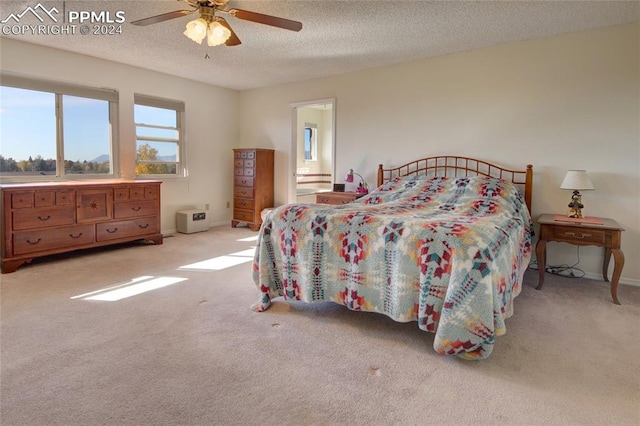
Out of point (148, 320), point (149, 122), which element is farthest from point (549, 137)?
point (149, 122)

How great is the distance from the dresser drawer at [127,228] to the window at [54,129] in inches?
34.5

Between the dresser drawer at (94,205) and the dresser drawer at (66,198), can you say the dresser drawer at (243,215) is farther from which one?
the dresser drawer at (66,198)

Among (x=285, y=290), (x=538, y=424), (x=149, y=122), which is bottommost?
(x=538, y=424)

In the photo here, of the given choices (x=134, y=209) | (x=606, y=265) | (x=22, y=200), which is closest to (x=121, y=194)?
(x=134, y=209)

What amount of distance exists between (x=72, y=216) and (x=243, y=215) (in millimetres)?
2585

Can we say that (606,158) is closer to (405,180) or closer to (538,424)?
(405,180)

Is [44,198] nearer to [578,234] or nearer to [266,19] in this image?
[266,19]

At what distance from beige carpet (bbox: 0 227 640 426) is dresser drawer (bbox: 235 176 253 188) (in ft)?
10.2

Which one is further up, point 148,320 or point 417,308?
point 417,308

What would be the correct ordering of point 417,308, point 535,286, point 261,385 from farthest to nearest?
point 535,286, point 417,308, point 261,385

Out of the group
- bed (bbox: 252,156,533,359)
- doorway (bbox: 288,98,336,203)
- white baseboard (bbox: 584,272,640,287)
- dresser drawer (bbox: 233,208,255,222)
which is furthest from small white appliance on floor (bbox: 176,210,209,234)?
white baseboard (bbox: 584,272,640,287)

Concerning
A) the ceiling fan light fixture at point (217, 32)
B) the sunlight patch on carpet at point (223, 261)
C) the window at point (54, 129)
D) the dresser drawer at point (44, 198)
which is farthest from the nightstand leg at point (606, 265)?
the window at point (54, 129)

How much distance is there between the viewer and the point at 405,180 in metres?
4.35

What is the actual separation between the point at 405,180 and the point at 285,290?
2144 mm
